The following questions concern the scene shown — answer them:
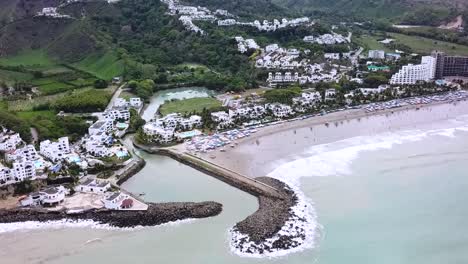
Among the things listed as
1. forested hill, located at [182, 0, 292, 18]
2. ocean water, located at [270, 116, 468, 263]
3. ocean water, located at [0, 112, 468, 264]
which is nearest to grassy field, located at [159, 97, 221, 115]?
ocean water, located at [0, 112, 468, 264]

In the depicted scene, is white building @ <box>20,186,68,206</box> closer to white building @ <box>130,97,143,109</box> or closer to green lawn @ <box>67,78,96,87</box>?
white building @ <box>130,97,143,109</box>

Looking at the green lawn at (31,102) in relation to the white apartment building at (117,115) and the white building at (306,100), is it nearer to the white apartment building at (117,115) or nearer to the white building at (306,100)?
the white apartment building at (117,115)

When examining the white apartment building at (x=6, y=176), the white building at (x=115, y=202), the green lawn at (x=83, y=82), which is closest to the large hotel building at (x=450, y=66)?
the green lawn at (x=83, y=82)

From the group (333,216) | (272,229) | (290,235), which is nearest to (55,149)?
(272,229)

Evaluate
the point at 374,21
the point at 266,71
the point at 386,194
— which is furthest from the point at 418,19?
the point at 386,194

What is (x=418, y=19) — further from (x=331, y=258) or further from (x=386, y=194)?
(x=331, y=258)

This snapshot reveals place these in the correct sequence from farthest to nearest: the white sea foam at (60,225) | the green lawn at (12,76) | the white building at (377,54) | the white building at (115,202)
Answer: the white building at (377,54) → the green lawn at (12,76) → the white building at (115,202) → the white sea foam at (60,225)
